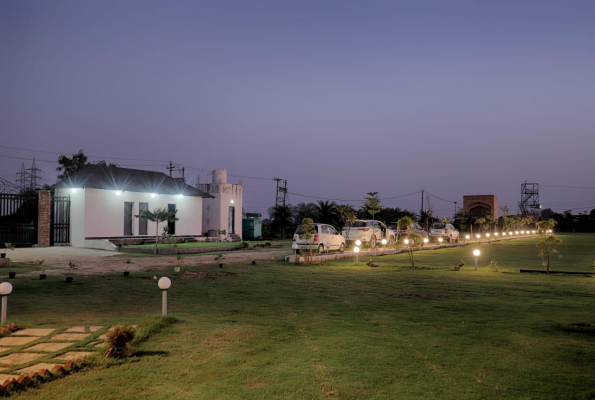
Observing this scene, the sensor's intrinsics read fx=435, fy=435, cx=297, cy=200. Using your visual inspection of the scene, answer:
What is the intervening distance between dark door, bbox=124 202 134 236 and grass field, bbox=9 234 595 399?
657 inches

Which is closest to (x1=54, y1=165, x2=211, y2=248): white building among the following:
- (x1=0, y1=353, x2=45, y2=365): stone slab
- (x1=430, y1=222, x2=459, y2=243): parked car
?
(x1=430, y1=222, x2=459, y2=243): parked car

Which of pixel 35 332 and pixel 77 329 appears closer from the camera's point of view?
pixel 35 332

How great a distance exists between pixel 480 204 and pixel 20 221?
67151 millimetres

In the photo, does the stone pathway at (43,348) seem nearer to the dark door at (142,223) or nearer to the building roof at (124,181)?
the building roof at (124,181)

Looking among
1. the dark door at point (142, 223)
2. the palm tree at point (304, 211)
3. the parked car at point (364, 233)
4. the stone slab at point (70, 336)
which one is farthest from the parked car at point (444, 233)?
the stone slab at point (70, 336)

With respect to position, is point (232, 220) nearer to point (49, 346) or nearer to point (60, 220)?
point (60, 220)

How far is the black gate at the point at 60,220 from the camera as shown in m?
24.9

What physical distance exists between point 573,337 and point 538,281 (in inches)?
269

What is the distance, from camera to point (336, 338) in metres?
5.82

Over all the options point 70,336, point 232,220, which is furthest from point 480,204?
point 70,336

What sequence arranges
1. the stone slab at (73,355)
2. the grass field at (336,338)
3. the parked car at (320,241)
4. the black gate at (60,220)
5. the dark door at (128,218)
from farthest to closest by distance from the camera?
1. the dark door at (128,218)
2. the black gate at (60,220)
3. the parked car at (320,241)
4. the stone slab at (73,355)
5. the grass field at (336,338)

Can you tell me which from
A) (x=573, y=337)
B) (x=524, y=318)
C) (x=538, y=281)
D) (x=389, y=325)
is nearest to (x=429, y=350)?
(x=389, y=325)

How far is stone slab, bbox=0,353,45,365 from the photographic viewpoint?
4.75 m

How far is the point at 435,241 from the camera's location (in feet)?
112
